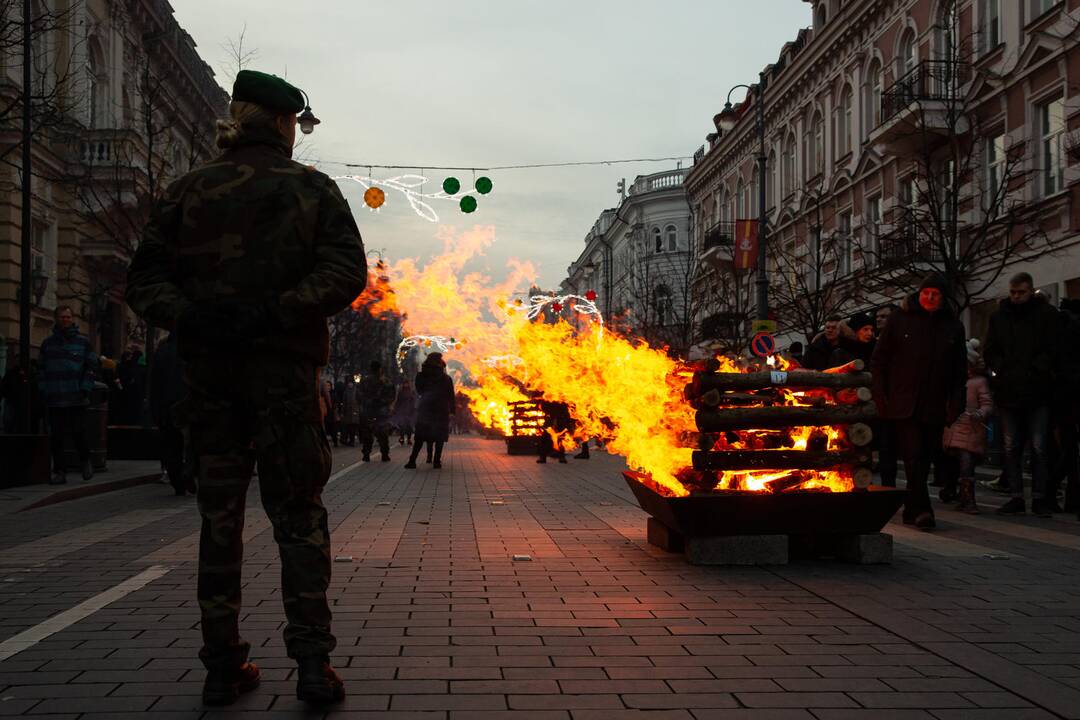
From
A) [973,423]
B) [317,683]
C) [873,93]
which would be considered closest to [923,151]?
[873,93]

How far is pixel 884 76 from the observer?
108ft

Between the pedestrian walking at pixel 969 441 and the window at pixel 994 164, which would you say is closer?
the pedestrian walking at pixel 969 441

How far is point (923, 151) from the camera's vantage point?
23.0m

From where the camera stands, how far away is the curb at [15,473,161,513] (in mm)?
11681

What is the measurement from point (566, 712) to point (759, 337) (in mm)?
23554

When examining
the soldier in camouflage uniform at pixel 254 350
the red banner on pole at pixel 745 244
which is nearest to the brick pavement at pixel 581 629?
the soldier in camouflage uniform at pixel 254 350

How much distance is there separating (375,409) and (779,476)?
16615mm

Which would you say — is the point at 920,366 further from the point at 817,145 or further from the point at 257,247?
the point at 817,145

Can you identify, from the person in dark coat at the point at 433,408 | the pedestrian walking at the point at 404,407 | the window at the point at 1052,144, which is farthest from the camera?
the pedestrian walking at the point at 404,407

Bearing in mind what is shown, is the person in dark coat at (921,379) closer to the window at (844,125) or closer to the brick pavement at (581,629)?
the brick pavement at (581,629)

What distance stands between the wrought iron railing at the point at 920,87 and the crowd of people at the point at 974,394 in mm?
16980

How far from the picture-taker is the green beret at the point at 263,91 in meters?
4.19

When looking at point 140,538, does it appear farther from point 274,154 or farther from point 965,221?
point 965,221

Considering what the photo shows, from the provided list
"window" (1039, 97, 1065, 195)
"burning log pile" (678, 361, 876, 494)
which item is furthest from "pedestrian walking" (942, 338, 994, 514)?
"window" (1039, 97, 1065, 195)
